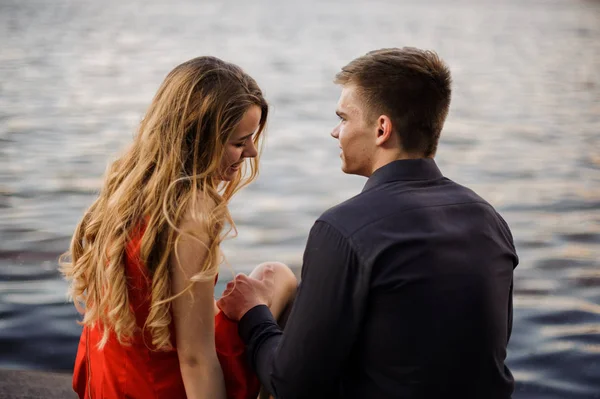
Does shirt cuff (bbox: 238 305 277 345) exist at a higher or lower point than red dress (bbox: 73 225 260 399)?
higher

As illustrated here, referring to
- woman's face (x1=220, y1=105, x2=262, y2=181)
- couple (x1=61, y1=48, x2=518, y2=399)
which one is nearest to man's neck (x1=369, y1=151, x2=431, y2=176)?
couple (x1=61, y1=48, x2=518, y2=399)

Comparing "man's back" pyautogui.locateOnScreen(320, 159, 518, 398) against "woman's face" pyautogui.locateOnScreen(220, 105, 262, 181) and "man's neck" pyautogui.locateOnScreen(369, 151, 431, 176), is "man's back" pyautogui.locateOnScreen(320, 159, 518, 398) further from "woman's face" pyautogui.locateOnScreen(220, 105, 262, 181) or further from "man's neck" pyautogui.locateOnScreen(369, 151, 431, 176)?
"woman's face" pyautogui.locateOnScreen(220, 105, 262, 181)

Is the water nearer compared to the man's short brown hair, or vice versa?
the man's short brown hair

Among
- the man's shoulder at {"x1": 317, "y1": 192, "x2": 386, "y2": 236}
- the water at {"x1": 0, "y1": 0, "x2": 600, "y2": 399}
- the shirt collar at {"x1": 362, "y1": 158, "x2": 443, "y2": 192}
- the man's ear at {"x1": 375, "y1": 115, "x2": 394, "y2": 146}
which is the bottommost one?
the water at {"x1": 0, "y1": 0, "x2": 600, "y2": 399}

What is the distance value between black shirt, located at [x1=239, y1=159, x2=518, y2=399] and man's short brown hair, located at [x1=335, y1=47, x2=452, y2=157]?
175 millimetres

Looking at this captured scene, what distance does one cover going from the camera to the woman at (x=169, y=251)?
183 centimetres

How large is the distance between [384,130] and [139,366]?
0.82 meters

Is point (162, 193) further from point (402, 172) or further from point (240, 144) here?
point (402, 172)

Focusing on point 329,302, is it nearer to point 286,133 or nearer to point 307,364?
point 307,364

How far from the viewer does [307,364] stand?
5.41ft

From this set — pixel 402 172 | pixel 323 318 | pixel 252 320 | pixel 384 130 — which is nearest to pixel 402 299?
pixel 323 318

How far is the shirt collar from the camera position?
176 centimetres

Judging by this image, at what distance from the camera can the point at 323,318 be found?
162 cm

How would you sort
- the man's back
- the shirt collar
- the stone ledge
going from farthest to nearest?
1. the stone ledge
2. the shirt collar
3. the man's back
